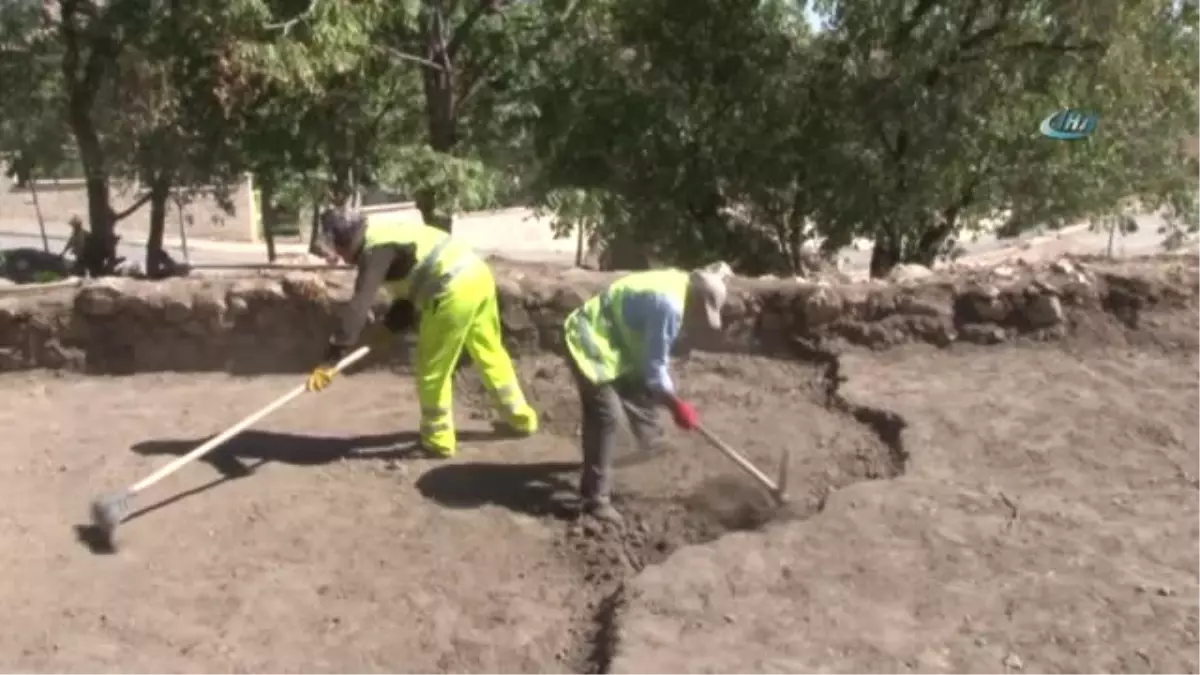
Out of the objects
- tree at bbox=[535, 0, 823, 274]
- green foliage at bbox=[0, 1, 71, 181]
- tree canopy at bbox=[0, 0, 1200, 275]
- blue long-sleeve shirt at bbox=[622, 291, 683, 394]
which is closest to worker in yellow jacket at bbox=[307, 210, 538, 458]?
blue long-sleeve shirt at bbox=[622, 291, 683, 394]

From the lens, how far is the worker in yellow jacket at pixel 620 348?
5.65 metres

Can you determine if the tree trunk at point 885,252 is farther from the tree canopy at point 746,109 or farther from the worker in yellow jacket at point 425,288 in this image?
Result: the worker in yellow jacket at point 425,288

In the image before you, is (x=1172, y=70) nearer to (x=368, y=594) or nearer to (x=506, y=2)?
(x=506, y=2)

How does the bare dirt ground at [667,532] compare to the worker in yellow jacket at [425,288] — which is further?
the worker in yellow jacket at [425,288]

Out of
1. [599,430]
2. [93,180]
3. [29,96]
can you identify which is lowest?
[599,430]

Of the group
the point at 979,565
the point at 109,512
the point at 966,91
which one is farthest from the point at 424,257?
the point at 966,91

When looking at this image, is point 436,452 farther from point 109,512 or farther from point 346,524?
point 109,512

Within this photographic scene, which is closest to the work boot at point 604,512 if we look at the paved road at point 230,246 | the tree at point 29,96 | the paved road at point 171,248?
the tree at point 29,96

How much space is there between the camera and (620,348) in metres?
5.86

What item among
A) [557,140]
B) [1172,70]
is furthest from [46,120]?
[1172,70]

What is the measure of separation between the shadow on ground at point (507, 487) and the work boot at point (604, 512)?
10 cm

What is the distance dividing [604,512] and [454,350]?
117 cm

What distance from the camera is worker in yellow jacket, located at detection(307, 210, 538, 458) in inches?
250

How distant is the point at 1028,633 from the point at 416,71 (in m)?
13.4
